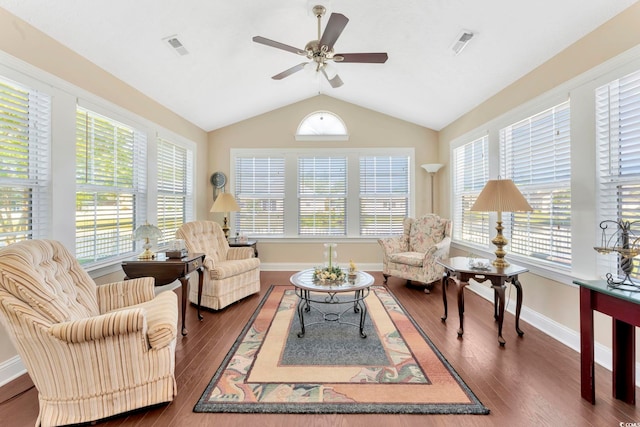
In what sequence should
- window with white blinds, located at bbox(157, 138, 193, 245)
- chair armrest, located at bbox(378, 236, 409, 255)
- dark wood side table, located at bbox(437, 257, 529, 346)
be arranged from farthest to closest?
chair armrest, located at bbox(378, 236, 409, 255) → window with white blinds, located at bbox(157, 138, 193, 245) → dark wood side table, located at bbox(437, 257, 529, 346)

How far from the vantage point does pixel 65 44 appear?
2428mm

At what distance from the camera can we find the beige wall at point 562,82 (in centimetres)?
207

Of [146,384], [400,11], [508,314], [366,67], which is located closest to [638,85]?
[400,11]

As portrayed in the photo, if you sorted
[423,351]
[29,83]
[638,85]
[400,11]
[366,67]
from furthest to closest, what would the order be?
[366,67]
[400,11]
[423,351]
[29,83]
[638,85]

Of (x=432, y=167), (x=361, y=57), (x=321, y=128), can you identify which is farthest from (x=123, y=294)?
(x=432, y=167)

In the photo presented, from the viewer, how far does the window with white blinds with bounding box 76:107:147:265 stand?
2.70 metres

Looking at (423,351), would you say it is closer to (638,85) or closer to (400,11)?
(638,85)

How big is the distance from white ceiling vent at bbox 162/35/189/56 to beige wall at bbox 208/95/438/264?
2368mm

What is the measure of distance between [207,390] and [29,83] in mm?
2708

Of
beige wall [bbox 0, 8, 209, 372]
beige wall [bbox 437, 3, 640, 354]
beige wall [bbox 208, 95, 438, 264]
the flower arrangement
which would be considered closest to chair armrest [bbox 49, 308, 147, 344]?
beige wall [bbox 0, 8, 209, 372]

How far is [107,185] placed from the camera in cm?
301

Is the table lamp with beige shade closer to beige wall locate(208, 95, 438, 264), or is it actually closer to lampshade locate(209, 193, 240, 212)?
lampshade locate(209, 193, 240, 212)

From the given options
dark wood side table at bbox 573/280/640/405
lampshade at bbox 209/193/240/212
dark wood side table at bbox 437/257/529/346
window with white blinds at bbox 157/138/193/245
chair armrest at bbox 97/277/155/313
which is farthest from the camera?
lampshade at bbox 209/193/240/212

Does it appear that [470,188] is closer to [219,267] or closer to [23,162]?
[219,267]
